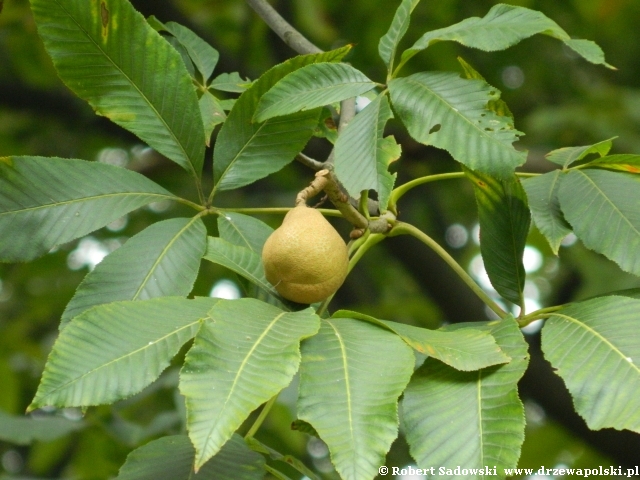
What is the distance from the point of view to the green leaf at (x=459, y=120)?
984mm

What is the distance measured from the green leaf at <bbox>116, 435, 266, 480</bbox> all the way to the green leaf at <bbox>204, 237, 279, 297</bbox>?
0.22 metres

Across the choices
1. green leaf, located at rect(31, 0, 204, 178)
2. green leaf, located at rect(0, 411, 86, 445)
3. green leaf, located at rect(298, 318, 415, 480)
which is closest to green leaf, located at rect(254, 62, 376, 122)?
green leaf, located at rect(31, 0, 204, 178)

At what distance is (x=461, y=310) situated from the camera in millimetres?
2869

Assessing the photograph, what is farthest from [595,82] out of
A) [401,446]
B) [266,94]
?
[266,94]

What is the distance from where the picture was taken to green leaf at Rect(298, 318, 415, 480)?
2.48 feet

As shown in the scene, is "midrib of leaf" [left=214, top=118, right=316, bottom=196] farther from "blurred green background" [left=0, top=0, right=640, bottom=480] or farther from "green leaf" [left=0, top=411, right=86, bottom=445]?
"green leaf" [left=0, top=411, right=86, bottom=445]

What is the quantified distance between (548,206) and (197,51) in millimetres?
726

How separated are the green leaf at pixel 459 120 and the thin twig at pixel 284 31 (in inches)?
17.6

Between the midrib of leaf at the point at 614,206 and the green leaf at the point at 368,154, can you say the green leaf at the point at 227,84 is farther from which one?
the midrib of leaf at the point at 614,206

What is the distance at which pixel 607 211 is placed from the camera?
1095 millimetres

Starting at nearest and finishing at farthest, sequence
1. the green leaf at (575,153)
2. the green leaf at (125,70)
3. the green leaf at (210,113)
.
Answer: the green leaf at (125,70)
the green leaf at (575,153)
the green leaf at (210,113)

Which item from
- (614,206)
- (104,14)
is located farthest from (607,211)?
(104,14)

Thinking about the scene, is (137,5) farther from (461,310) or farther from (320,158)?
(461,310)

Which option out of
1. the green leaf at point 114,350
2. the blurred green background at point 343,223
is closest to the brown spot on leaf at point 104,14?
the green leaf at point 114,350
